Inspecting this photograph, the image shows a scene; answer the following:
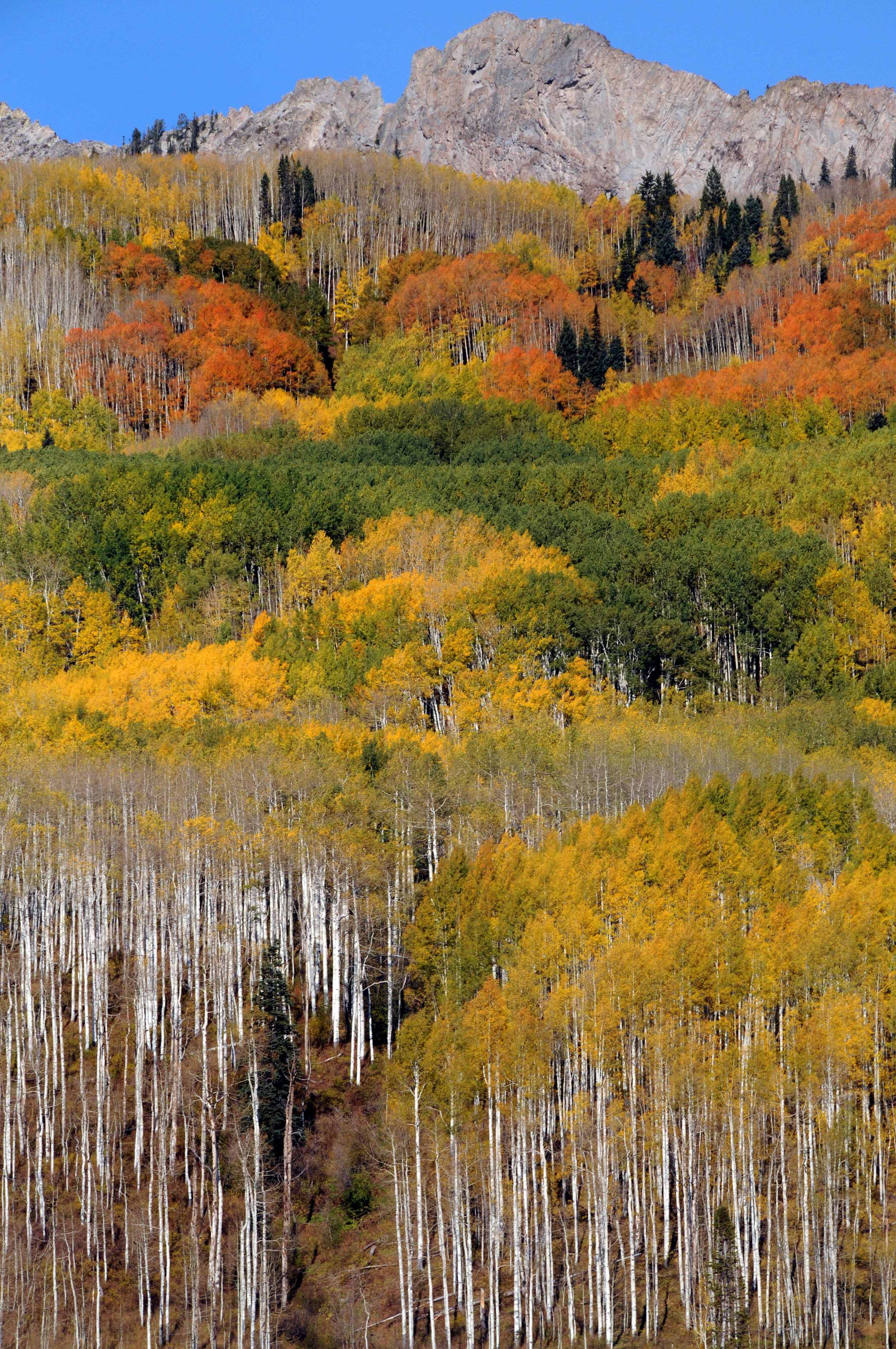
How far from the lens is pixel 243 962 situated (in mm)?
61250

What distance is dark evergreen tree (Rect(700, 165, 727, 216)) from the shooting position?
165375 mm

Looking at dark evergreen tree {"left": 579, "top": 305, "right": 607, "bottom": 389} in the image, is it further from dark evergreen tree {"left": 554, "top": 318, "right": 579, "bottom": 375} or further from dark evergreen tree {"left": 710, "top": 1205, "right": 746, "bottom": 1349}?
dark evergreen tree {"left": 710, "top": 1205, "right": 746, "bottom": 1349}

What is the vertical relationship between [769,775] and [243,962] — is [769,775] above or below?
above

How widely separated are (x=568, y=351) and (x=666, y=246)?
85.3 ft

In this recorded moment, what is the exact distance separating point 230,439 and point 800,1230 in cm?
8458

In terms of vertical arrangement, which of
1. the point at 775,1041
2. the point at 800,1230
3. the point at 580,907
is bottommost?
the point at 800,1230

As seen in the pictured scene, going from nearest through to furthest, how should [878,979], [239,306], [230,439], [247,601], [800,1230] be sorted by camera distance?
[800,1230], [878,979], [247,601], [230,439], [239,306]

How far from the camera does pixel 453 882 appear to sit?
5809 cm

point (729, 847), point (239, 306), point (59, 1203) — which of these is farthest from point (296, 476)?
point (59, 1203)

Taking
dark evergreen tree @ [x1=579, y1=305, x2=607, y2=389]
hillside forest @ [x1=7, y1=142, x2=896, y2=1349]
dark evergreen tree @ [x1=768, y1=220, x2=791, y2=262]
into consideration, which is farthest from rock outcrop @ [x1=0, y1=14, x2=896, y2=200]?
hillside forest @ [x1=7, y1=142, x2=896, y2=1349]

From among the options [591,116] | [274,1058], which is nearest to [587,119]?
[591,116]

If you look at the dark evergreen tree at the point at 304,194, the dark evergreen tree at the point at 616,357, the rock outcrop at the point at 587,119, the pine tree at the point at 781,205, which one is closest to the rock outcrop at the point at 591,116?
the rock outcrop at the point at 587,119

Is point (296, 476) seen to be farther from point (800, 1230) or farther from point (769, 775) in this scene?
point (800, 1230)

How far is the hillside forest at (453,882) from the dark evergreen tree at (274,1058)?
0.20 meters
